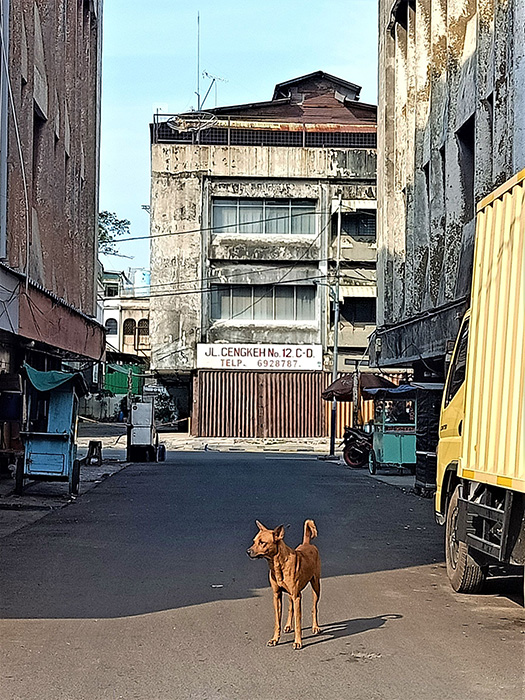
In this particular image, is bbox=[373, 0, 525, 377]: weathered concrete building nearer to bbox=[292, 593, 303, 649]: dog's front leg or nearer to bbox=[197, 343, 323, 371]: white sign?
bbox=[292, 593, 303, 649]: dog's front leg

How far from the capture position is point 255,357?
48.1 metres

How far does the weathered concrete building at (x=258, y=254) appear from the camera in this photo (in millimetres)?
48500

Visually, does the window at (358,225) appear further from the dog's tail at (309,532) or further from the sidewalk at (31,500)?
the dog's tail at (309,532)

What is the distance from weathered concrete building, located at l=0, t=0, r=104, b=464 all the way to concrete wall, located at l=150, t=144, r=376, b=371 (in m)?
17.5

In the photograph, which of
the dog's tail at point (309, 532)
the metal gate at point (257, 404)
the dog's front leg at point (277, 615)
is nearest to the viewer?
the dog's front leg at point (277, 615)

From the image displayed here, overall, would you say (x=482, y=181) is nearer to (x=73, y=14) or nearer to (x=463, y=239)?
(x=463, y=239)

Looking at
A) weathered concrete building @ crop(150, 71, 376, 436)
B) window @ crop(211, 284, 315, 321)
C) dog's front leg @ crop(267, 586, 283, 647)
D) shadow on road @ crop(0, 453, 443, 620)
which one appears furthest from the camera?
window @ crop(211, 284, 315, 321)

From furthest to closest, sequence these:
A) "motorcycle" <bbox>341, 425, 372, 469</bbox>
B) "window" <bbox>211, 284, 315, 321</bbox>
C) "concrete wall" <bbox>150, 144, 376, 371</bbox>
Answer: "window" <bbox>211, 284, 315, 321</bbox>
"concrete wall" <bbox>150, 144, 376, 371</bbox>
"motorcycle" <bbox>341, 425, 372, 469</bbox>

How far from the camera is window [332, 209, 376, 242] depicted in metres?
49.4

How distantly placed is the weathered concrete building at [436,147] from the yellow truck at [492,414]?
15.4 ft

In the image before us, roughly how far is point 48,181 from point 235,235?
27258 millimetres

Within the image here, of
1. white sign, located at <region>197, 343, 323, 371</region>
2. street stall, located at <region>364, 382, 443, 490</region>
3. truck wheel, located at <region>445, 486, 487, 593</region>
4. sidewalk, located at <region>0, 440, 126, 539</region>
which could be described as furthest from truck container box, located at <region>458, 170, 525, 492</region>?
white sign, located at <region>197, 343, 323, 371</region>

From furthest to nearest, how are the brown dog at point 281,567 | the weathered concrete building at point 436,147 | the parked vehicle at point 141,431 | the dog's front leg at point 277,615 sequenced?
the parked vehicle at point 141,431, the weathered concrete building at point 436,147, the dog's front leg at point 277,615, the brown dog at point 281,567

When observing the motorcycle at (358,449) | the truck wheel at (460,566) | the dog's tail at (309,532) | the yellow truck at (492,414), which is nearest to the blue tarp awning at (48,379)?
the yellow truck at (492,414)
